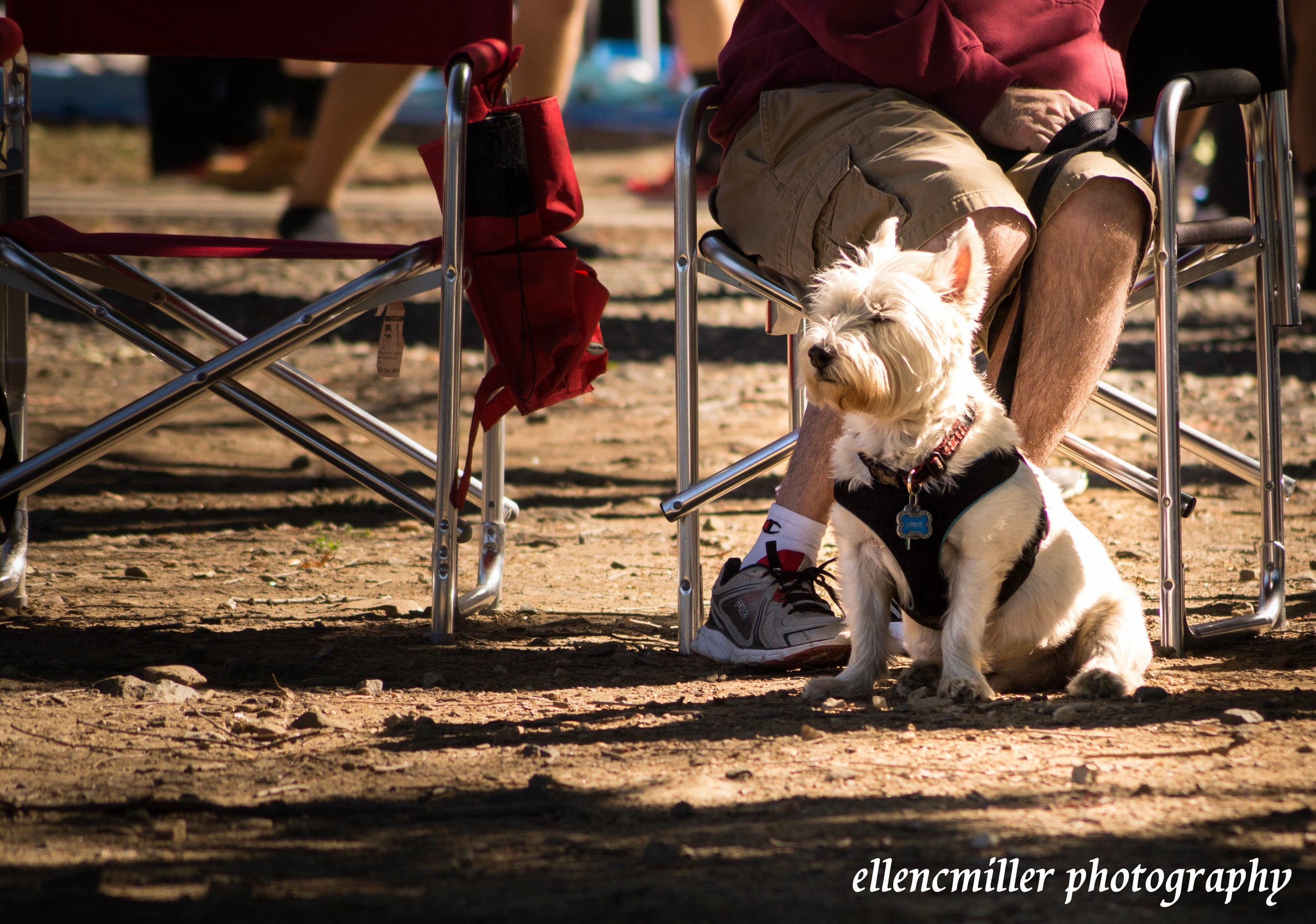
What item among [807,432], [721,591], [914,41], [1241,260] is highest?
[914,41]

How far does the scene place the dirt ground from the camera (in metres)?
1.81

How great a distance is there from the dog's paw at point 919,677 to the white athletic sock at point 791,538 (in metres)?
0.41

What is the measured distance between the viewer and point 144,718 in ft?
8.43

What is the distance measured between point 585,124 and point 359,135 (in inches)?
616

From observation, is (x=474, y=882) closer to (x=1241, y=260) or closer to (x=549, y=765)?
(x=549, y=765)

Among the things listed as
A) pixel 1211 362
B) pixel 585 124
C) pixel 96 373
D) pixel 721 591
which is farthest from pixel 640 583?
pixel 585 124

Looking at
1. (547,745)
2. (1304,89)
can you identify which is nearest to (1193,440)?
(547,745)

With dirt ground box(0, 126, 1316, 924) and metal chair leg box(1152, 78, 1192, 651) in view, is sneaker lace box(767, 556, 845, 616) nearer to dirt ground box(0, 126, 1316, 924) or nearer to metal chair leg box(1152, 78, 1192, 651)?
dirt ground box(0, 126, 1316, 924)

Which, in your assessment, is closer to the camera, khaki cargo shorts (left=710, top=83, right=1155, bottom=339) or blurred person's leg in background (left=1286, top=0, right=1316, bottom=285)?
khaki cargo shorts (left=710, top=83, right=1155, bottom=339)

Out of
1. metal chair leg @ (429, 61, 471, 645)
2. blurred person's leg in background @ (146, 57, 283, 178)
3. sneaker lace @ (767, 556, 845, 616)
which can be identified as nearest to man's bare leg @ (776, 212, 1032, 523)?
sneaker lace @ (767, 556, 845, 616)

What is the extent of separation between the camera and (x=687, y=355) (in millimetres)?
3121

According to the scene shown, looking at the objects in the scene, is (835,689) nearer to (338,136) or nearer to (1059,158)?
(1059,158)

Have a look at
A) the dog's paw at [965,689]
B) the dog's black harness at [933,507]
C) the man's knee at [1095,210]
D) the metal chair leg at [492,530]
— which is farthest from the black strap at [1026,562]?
the metal chair leg at [492,530]

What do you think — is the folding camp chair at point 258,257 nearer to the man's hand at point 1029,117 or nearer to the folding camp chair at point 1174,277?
the folding camp chair at point 1174,277
